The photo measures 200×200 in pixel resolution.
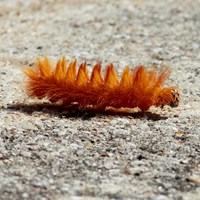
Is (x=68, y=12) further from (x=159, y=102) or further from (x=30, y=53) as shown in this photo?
(x=159, y=102)

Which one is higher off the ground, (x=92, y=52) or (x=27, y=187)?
(x=92, y=52)

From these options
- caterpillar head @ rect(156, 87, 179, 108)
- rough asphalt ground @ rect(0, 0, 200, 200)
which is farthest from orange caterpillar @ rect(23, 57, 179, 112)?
rough asphalt ground @ rect(0, 0, 200, 200)

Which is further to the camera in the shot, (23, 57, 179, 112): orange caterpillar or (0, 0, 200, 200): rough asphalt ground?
(23, 57, 179, 112): orange caterpillar

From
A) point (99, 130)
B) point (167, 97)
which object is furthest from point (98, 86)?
point (167, 97)

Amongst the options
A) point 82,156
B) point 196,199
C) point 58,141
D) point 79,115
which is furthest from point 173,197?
point 79,115

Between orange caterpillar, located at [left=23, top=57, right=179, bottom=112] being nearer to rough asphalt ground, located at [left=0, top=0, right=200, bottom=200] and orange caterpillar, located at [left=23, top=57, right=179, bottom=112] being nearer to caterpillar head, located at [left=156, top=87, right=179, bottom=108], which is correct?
caterpillar head, located at [left=156, top=87, right=179, bottom=108]
